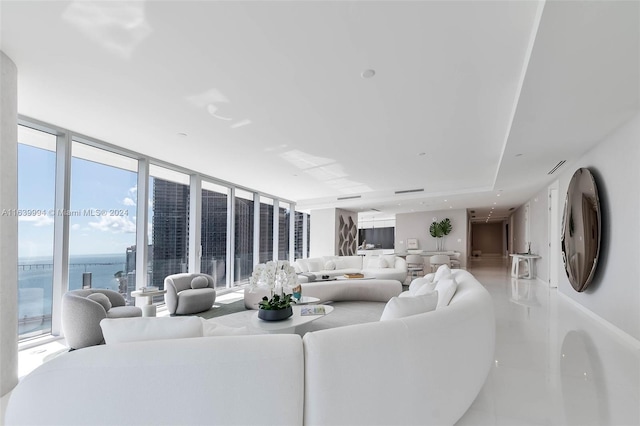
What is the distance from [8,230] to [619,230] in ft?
22.1

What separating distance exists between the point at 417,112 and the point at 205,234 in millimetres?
5585

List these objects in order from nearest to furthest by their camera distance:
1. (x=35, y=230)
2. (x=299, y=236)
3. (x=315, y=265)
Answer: (x=35, y=230) → (x=315, y=265) → (x=299, y=236)

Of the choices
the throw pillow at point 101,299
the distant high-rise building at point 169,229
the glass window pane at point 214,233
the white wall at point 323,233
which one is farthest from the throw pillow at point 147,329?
→ the white wall at point 323,233

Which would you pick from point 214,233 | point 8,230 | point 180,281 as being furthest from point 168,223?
point 8,230

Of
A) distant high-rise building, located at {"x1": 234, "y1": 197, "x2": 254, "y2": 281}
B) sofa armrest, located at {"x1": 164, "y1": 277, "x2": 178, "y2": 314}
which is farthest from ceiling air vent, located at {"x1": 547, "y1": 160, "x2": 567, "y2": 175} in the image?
distant high-rise building, located at {"x1": 234, "y1": 197, "x2": 254, "y2": 281}

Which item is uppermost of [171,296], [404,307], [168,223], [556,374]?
[168,223]

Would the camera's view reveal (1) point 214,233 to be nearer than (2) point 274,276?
No

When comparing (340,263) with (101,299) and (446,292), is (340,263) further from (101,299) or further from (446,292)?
(101,299)

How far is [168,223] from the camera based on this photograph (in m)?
6.39

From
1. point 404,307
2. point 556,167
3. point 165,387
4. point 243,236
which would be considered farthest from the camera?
point 243,236

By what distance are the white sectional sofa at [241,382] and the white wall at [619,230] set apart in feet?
12.2

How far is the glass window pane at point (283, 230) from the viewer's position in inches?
420

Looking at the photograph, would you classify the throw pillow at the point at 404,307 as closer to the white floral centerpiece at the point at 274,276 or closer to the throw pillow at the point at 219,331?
the throw pillow at the point at 219,331

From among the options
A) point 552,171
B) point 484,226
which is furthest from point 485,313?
point 484,226
